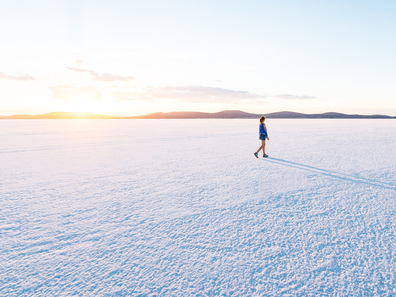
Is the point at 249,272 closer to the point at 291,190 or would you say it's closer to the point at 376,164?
the point at 291,190

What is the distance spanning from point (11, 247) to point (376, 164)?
374 inches

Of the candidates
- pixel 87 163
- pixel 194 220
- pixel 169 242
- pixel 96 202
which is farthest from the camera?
pixel 87 163

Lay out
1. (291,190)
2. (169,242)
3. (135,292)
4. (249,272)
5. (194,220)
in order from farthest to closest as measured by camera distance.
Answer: (291,190) < (194,220) < (169,242) < (249,272) < (135,292)

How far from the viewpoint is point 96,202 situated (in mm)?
4371

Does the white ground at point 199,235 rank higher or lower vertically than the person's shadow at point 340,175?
lower

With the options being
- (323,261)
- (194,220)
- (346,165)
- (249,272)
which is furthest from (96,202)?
(346,165)

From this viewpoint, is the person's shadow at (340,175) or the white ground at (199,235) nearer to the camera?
the white ground at (199,235)

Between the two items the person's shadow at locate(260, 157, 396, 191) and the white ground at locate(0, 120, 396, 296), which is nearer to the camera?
the white ground at locate(0, 120, 396, 296)

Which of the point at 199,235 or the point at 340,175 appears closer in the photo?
the point at 199,235

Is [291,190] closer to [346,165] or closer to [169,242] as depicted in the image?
[169,242]

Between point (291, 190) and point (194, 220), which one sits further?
point (291, 190)

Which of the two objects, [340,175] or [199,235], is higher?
[340,175]

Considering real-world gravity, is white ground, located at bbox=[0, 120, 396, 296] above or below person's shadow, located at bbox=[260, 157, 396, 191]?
below

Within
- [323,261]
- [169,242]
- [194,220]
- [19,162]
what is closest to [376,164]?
[323,261]
